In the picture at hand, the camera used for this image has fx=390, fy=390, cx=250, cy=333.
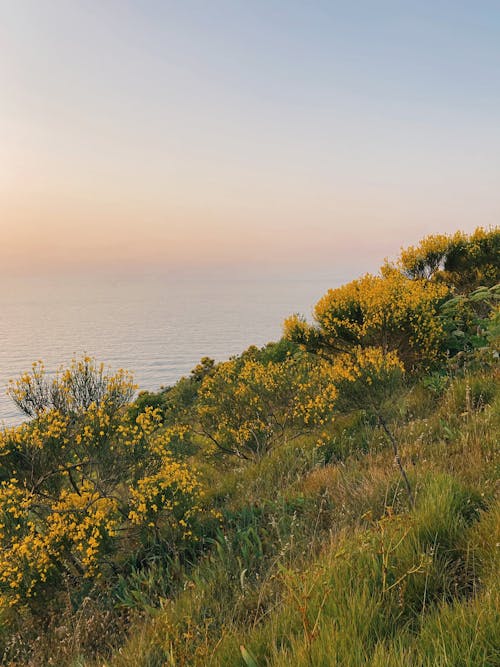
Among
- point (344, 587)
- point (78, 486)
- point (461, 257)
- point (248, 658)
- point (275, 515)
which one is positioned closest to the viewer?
point (248, 658)

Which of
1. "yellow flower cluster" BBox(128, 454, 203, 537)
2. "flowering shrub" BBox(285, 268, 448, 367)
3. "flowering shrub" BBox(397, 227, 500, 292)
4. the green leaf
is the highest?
"flowering shrub" BBox(397, 227, 500, 292)

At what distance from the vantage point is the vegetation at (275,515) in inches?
92.3

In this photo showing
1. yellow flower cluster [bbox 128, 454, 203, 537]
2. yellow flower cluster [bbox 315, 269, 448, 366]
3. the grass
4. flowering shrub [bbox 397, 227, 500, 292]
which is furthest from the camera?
flowering shrub [bbox 397, 227, 500, 292]

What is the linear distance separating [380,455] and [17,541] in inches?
197

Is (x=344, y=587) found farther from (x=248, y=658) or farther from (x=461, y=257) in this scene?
(x=461, y=257)

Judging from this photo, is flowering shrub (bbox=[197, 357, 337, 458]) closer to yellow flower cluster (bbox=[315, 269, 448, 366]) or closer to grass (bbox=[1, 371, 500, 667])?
yellow flower cluster (bbox=[315, 269, 448, 366])

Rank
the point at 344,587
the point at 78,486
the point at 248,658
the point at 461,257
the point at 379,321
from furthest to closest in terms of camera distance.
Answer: the point at 461,257 < the point at 379,321 < the point at 78,486 < the point at 344,587 < the point at 248,658

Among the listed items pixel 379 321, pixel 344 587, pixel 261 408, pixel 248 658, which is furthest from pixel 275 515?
pixel 379 321

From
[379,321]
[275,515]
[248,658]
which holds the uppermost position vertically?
[379,321]

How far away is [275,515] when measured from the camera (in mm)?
4836

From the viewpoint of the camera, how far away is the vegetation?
234 cm

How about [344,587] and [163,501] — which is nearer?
[344,587]

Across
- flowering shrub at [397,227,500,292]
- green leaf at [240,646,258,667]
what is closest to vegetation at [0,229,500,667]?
green leaf at [240,646,258,667]

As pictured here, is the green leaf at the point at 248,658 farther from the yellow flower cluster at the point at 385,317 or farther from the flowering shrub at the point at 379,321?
the yellow flower cluster at the point at 385,317
